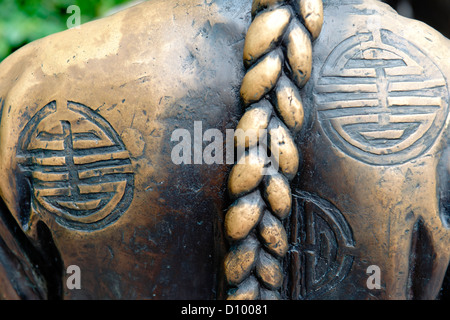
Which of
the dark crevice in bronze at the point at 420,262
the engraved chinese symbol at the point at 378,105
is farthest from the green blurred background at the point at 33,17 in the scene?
the dark crevice in bronze at the point at 420,262

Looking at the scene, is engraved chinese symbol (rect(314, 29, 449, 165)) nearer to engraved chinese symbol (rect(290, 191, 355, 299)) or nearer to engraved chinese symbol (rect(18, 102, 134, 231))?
engraved chinese symbol (rect(290, 191, 355, 299))

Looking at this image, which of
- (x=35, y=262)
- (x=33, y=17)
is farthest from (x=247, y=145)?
(x=33, y=17)

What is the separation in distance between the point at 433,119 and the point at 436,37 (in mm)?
168

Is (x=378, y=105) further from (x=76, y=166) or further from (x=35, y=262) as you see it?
Answer: (x=35, y=262)

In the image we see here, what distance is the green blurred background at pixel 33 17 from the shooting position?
7.18 feet

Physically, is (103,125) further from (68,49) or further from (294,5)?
(294,5)

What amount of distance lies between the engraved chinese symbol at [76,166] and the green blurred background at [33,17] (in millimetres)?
1478

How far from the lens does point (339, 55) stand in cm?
84

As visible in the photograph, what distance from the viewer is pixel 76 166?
2.90 feet

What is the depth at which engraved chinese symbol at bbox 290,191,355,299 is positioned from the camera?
861 mm

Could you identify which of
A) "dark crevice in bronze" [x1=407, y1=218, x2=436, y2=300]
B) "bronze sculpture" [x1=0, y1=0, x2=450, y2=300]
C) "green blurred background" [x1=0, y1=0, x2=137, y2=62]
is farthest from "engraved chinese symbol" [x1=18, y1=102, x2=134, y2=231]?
"green blurred background" [x1=0, y1=0, x2=137, y2=62]

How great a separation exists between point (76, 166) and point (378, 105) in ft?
1.81

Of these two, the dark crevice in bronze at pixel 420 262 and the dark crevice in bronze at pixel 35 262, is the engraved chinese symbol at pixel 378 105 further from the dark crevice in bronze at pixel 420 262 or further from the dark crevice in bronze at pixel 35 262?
the dark crevice in bronze at pixel 35 262

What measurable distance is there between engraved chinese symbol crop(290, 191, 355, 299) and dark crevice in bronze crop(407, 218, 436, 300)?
0.12 meters
